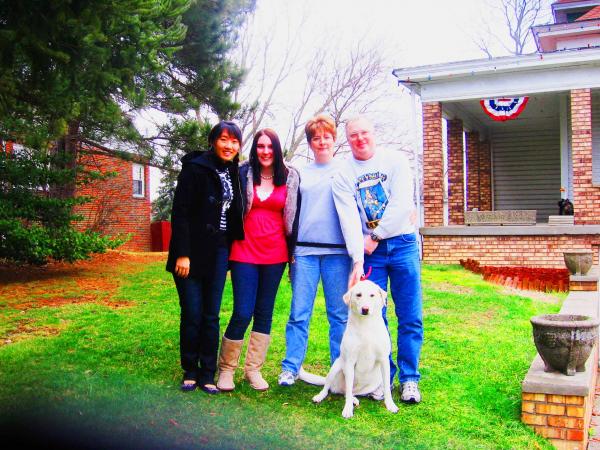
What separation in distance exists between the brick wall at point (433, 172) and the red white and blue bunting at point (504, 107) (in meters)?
1.08

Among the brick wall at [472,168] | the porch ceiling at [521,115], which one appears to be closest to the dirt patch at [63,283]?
the porch ceiling at [521,115]

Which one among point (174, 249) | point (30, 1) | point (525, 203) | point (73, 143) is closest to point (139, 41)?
point (30, 1)

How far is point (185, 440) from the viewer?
3.60 meters

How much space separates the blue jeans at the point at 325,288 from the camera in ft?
14.5

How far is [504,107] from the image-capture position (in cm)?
1269

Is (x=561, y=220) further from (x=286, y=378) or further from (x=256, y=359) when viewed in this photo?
(x=256, y=359)

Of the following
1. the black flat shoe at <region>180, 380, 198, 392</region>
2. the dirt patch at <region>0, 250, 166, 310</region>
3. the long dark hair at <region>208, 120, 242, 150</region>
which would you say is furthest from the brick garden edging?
the dirt patch at <region>0, 250, 166, 310</region>

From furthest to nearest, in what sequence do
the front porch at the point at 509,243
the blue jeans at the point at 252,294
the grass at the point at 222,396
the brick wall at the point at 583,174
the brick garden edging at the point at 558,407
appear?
the brick wall at the point at 583,174
the front porch at the point at 509,243
the blue jeans at the point at 252,294
the brick garden edging at the point at 558,407
the grass at the point at 222,396

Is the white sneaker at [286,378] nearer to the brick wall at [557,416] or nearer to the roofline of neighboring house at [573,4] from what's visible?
the brick wall at [557,416]

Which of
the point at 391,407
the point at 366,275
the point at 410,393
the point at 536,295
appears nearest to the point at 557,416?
the point at 410,393

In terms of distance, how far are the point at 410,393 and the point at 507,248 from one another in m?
8.39

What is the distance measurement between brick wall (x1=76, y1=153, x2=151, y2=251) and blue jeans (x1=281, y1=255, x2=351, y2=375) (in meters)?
12.6

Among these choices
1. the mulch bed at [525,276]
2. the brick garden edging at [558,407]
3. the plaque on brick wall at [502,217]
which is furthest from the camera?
the plaque on brick wall at [502,217]

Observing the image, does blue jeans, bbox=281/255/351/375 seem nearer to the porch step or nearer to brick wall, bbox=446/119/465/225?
the porch step
